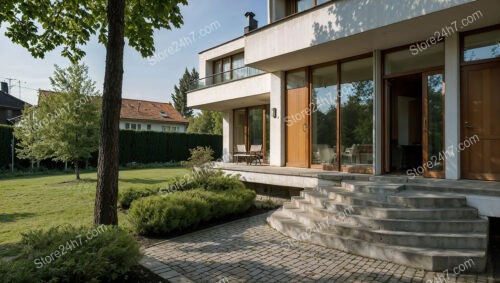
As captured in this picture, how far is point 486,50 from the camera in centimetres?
690

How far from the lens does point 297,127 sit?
10.8 meters

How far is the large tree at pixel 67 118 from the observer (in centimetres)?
1477

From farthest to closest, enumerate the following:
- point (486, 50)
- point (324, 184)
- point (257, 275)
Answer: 1. point (324, 184)
2. point (486, 50)
3. point (257, 275)

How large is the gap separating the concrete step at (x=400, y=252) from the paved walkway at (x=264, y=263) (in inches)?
4.3

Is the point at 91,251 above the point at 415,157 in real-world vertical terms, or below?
below

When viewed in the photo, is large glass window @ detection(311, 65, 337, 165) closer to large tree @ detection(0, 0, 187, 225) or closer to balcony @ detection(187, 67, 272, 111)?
balcony @ detection(187, 67, 272, 111)

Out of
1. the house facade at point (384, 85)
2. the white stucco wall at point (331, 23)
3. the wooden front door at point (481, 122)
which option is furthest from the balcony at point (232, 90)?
the wooden front door at point (481, 122)

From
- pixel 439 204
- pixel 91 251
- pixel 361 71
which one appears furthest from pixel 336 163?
pixel 91 251

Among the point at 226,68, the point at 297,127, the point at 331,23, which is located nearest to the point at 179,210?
the point at 297,127

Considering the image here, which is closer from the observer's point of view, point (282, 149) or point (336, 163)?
point (336, 163)

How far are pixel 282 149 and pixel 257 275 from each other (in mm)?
7196

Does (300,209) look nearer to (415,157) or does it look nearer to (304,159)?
(304,159)

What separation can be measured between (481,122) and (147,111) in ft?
120

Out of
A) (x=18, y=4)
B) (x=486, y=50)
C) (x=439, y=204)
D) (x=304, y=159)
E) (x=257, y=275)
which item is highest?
(x=18, y=4)
